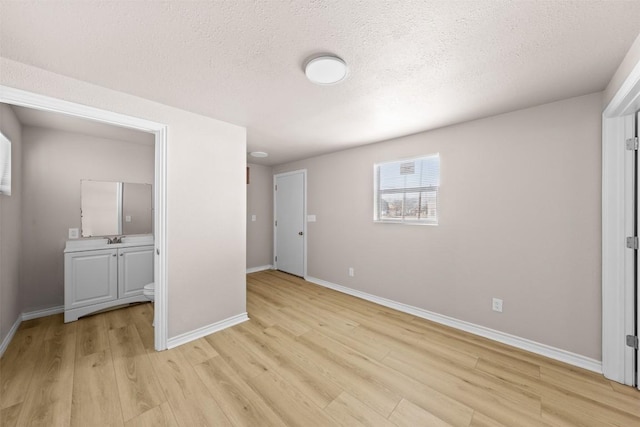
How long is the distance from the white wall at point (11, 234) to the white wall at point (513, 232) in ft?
12.8

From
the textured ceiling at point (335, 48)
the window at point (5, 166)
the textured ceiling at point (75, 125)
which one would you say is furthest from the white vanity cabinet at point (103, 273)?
the textured ceiling at point (335, 48)

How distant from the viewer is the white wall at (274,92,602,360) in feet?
6.74

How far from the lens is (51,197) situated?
3.03m

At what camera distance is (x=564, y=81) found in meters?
1.84

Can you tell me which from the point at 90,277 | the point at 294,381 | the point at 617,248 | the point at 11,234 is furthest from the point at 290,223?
the point at 617,248

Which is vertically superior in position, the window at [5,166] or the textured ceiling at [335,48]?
the textured ceiling at [335,48]

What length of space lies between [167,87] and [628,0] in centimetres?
278

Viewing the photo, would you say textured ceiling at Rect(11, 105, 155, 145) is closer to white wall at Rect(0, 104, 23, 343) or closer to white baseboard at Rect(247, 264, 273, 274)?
white wall at Rect(0, 104, 23, 343)

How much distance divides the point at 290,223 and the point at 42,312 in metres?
3.54

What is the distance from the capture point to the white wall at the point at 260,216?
5.12 metres

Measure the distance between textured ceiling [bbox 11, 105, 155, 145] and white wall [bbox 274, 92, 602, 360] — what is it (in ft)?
10.9

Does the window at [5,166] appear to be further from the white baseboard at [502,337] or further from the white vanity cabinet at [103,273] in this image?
the white baseboard at [502,337]

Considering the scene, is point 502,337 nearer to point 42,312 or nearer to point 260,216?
point 260,216

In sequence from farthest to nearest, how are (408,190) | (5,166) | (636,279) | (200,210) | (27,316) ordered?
1. (408,190)
2. (27,316)
3. (200,210)
4. (5,166)
5. (636,279)
